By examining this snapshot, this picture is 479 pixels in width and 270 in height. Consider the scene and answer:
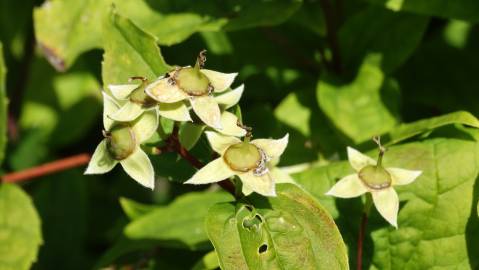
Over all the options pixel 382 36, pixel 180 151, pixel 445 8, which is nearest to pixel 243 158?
pixel 180 151

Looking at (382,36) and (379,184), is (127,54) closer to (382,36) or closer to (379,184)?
(379,184)

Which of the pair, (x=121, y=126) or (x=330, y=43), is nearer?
(x=121, y=126)

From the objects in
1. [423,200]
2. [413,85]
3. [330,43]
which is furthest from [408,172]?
[413,85]

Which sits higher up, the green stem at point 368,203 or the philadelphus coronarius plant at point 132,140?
the philadelphus coronarius plant at point 132,140

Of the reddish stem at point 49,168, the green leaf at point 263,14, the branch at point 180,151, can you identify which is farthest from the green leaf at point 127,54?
the reddish stem at point 49,168

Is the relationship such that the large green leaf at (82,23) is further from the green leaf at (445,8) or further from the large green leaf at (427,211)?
the large green leaf at (427,211)

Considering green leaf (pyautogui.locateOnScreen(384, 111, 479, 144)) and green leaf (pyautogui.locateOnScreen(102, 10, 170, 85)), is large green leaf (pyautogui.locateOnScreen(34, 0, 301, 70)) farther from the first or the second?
green leaf (pyautogui.locateOnScreen(384, 111, 479, 144))

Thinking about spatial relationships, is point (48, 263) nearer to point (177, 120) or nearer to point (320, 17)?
point (320, 17)
